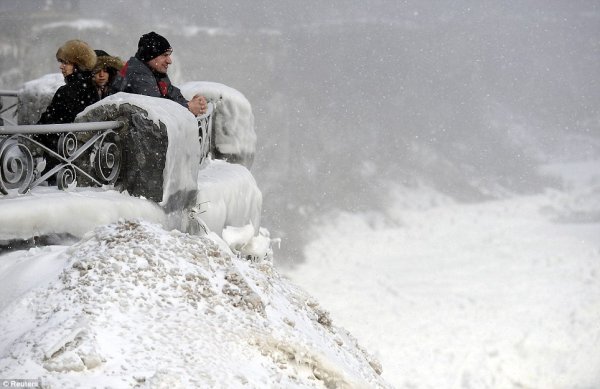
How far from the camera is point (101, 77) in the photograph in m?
5.67

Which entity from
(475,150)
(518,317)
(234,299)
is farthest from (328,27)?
(234,299)

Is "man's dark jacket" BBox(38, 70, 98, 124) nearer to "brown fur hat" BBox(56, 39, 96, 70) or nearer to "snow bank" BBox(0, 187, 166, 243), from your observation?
"brown fur hat" BBox(56, 39, 96, 70)

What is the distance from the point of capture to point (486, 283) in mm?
27406

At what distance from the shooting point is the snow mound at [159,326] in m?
2.51

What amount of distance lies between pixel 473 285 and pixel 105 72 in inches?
928

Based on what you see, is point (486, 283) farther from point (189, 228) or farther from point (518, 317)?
point (189, 228)

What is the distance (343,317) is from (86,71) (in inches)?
815

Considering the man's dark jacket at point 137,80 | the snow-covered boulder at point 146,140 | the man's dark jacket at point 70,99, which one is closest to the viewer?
the snow-covered boulder at point 146,140

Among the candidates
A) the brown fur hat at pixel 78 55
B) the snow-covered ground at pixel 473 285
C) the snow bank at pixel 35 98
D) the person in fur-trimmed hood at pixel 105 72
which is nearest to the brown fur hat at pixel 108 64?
the person in fur-trimmed hood at pixel 105 72

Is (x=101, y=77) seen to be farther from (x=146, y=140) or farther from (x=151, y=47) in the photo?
(x=146, y=140)

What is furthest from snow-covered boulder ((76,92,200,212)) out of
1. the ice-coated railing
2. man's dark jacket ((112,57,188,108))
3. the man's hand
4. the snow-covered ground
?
the snow-covered ground

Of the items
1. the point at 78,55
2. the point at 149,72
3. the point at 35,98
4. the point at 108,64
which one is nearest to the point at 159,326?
the point at 149,72

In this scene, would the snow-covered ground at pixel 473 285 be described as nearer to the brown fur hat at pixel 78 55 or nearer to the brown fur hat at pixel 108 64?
the brown fur hat at pixel 108 64

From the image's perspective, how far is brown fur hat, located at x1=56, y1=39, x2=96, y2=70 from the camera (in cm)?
534
